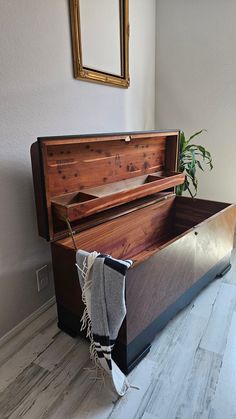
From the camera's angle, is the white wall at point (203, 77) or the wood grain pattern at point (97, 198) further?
the white wall at point (203, 77)

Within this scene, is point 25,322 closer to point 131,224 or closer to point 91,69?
point 131,224

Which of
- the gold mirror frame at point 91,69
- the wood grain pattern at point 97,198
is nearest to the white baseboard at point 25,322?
the wood grain pattern at point 97,198

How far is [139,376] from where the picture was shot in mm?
1192

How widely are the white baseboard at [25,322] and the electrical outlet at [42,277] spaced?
0.40ft

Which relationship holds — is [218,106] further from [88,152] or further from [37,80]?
[37,80]

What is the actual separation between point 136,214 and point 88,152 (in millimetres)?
540

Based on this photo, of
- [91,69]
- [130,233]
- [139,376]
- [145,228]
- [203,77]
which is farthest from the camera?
[203,77]

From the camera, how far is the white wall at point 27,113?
124 cm

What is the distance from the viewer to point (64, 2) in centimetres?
144

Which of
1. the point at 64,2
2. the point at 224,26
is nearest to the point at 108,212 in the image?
the point at 64,2

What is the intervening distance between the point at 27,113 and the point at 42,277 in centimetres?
91

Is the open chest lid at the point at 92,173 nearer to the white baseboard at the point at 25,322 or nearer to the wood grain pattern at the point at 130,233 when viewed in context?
the wood grain pattern at the point at 130,233

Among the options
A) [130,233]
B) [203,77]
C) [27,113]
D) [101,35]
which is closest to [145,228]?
[130,233]

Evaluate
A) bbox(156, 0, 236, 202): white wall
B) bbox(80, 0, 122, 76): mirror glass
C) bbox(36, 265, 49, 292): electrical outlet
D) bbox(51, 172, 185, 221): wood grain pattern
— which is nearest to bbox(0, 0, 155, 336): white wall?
bbox(36, 265, 49, 292): electrical outlet
